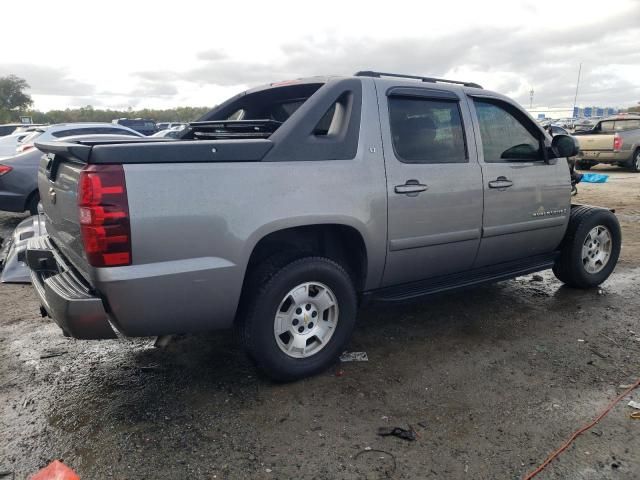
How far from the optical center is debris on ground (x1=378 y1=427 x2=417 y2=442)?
265 cm

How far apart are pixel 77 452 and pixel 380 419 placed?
157 cm

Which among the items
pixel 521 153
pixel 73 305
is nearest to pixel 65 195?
pixel 73 305

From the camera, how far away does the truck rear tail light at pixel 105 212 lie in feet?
8.01

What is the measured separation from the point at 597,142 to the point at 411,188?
46.4 ft

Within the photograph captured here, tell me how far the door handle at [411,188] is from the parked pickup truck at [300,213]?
1 cm

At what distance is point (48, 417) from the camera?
9.32 feet

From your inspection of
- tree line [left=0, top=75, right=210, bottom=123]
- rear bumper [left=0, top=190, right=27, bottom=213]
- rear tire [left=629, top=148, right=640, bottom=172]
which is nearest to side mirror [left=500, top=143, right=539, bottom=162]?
rear bumper [left=0, top=190, right=27, bottom=213]

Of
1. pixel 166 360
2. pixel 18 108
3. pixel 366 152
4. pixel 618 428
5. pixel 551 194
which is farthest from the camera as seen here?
pixel 18 108

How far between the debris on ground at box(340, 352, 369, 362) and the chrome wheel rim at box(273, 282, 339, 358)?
1.19ft

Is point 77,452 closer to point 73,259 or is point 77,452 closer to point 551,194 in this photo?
point 73,259

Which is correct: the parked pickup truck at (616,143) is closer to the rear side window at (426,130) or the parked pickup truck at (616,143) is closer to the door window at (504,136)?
the door window at (504,136)

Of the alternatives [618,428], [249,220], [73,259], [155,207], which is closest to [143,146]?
[155,207]

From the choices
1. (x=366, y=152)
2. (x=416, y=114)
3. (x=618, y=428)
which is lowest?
(x=618, y=428)

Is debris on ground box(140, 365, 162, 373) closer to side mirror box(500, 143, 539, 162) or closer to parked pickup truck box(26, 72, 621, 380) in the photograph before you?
parked pickup truck box(26, 72, 621, 380)
